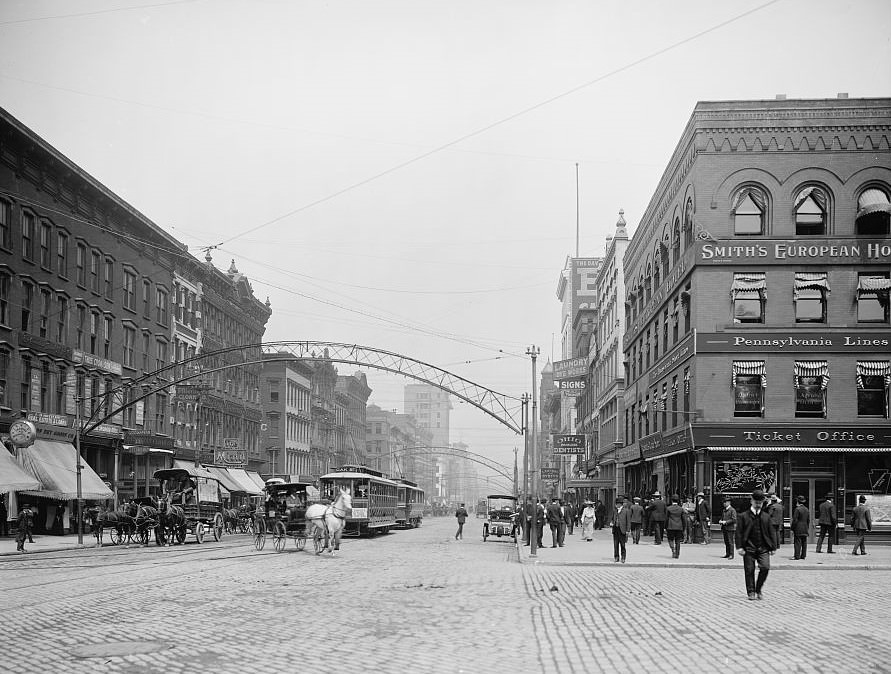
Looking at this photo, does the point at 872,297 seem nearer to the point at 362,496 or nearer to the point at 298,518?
the point at 298,518

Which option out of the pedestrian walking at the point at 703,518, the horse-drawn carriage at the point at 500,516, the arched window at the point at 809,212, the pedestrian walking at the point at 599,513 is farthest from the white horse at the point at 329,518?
the pedestrian walking at the point at 599,513

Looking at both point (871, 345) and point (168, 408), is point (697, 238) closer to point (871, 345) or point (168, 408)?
point (871, 345)

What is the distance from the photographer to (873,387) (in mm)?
35688

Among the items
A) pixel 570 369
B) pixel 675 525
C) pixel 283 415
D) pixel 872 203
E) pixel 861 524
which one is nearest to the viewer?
pixel 675 525

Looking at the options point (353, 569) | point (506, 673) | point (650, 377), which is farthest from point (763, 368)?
point (506, 673)

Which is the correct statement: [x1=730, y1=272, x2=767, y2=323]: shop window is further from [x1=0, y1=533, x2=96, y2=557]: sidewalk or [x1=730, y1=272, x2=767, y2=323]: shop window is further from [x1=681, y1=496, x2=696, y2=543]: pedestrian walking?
[x1=0, y1=533, x2=96, y2=557]: sidewalk

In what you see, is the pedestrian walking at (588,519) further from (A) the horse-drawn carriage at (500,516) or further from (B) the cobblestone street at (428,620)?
(B) the cobblestone street at (428,620)

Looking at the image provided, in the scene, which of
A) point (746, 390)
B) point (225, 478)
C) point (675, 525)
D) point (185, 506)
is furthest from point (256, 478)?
point (675, 525)

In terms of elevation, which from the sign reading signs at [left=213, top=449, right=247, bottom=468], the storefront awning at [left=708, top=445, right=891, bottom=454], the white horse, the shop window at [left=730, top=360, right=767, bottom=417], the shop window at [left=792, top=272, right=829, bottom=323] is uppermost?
the shop window at [left=792, top=272, right=829, bottom=323]

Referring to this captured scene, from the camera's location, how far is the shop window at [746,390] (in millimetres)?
35906

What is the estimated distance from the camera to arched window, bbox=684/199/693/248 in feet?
125

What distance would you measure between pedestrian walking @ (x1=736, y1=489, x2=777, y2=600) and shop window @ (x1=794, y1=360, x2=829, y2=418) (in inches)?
831

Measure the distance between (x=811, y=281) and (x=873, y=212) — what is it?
3.25 m

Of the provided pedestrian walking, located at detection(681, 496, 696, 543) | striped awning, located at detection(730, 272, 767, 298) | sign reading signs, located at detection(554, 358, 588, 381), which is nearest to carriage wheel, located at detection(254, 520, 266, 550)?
pedestrian walking, located at detection(681, 496, 696, 543)
